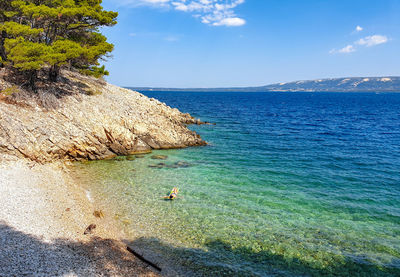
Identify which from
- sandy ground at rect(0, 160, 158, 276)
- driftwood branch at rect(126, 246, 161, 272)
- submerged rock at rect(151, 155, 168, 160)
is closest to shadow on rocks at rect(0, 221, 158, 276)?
sandy ground at rect(0, 160, 158, 276)

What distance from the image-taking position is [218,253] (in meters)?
11.9

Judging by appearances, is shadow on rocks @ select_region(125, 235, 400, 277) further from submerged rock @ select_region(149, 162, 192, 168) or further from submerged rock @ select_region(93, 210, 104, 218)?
submerged rock @ select_region(149, 162, 192, 168)

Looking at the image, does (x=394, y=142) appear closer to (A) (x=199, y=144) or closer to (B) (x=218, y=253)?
(A) (x=199, y=144)

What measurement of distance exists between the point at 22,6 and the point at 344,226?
105 ft

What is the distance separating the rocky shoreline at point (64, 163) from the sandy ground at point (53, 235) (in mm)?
33

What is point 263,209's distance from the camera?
16375 millimetres

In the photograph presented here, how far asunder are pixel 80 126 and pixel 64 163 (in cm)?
460

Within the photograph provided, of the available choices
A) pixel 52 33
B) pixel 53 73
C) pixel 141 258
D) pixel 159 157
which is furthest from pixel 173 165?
pixel 52 33

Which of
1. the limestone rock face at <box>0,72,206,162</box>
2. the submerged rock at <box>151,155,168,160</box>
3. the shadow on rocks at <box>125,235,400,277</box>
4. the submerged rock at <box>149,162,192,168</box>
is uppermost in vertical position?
the limestone rock face at <box>0,72,206,162</box>

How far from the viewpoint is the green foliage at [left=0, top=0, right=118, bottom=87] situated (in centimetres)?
2300

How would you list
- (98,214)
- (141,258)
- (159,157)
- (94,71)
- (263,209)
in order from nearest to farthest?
(141,258) < (98,214) < (263,209) < (159,157) < (94,71)

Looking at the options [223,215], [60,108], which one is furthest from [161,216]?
[60,108]

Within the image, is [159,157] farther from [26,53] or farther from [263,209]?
[26,53]

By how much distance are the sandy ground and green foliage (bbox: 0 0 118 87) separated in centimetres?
1124
